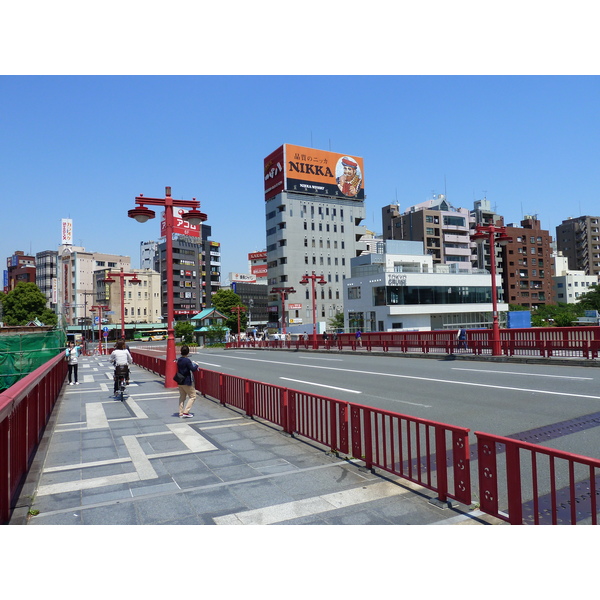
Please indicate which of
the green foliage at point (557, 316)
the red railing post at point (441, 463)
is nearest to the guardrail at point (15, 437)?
the red railing post at point (441, 463)

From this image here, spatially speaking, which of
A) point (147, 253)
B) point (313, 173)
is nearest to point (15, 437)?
point (313, 173)

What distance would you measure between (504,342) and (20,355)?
19.0m

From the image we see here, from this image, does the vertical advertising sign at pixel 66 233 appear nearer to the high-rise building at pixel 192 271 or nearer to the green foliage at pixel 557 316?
the high-rise building at pixel 192 271

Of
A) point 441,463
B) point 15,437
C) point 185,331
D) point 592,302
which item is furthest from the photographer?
point 592,302

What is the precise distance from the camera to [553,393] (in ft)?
39.8

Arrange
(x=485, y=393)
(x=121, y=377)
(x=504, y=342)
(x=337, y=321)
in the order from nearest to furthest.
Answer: (x=485, y=393) → (x=121, y=377) → (x=504, y=342) → (x=337, y=321)

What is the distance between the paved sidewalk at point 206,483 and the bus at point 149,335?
9046 cm

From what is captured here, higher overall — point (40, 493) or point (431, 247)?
point (431, 247)

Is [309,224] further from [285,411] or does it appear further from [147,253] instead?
[285,411]

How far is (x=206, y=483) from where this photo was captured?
604 centimetres

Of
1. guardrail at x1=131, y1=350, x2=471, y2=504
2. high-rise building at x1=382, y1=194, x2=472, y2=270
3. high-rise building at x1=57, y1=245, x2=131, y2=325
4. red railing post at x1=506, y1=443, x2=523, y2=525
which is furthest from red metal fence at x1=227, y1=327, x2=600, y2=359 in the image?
high-rise building at x1=57, y1=245, x2=131, y2=325
